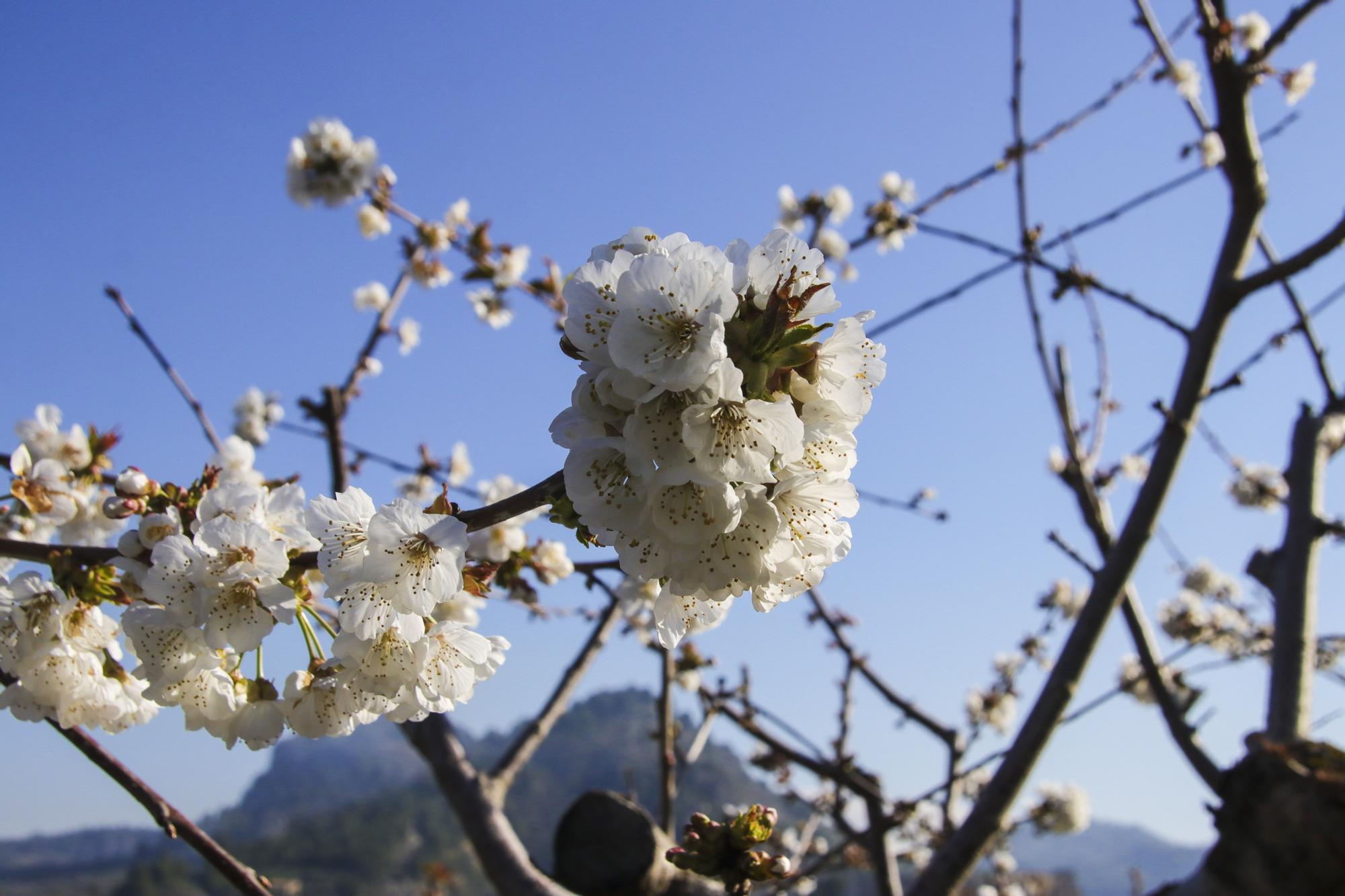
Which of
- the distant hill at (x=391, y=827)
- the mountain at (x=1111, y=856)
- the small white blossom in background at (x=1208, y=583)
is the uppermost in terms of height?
the mountain at (x=1111, y=856)

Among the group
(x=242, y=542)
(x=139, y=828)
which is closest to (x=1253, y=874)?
(x=242, y=542)

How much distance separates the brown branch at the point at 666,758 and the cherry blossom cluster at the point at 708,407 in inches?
Answer: 84.7

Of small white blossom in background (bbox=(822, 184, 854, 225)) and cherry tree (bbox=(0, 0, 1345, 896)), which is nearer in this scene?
cherry tree (bbox=(0, 0, 1345, 896))

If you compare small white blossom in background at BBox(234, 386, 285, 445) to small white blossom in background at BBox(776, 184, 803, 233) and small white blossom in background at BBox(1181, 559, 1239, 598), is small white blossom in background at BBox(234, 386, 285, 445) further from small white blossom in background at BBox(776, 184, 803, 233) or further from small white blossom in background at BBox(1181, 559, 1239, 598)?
small white blossom in background at BBox(1181, 559, 1239, 598)

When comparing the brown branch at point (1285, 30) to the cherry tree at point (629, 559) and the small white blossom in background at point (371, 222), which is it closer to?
the cherry tree at point (629, 559)

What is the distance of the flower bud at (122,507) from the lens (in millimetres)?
1528

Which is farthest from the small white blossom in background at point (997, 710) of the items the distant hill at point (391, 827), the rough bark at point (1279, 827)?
the distant hill at point (391, 827)

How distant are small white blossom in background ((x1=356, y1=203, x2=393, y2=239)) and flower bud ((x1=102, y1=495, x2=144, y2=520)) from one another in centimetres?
478

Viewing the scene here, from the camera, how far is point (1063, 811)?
29.6 ft

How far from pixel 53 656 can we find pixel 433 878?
24.1 ft

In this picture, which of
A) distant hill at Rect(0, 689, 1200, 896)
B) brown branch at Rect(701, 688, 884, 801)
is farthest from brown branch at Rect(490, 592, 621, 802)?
distant hill at Rect(0, 689, 1200, 896)

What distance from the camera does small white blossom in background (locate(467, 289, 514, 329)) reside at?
6.20 meters

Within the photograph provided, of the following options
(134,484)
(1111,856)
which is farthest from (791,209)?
(1111,856)

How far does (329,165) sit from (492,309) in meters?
1.55
